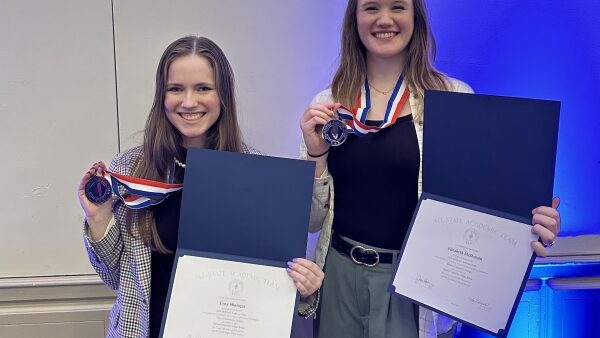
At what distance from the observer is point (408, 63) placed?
153cm

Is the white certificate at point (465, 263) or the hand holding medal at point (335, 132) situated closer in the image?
the white certificate at point (465, 263)

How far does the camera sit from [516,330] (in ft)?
7.20

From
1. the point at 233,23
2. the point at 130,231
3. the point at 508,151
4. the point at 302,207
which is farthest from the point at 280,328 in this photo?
the point at 233,23

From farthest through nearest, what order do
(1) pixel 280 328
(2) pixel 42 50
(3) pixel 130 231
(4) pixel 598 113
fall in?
(4) pixel 598 113
(2) pixel 42 50
(3) pixel 130 231
(1) pixel 280 328

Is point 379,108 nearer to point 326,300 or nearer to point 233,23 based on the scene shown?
point 326,300

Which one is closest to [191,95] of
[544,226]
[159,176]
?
[159,176]

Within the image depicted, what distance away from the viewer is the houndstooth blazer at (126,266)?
1334 millimetres

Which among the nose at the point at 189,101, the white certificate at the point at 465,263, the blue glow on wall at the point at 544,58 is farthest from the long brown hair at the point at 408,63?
the blue glow on wall at the point at 544,58

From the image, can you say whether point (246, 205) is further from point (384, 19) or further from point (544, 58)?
point (544, 58)

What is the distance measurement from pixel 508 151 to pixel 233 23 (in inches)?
45.1

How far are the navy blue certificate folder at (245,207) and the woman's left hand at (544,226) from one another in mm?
523

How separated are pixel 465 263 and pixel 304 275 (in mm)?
392

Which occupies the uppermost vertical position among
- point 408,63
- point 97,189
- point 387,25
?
point 387,25
